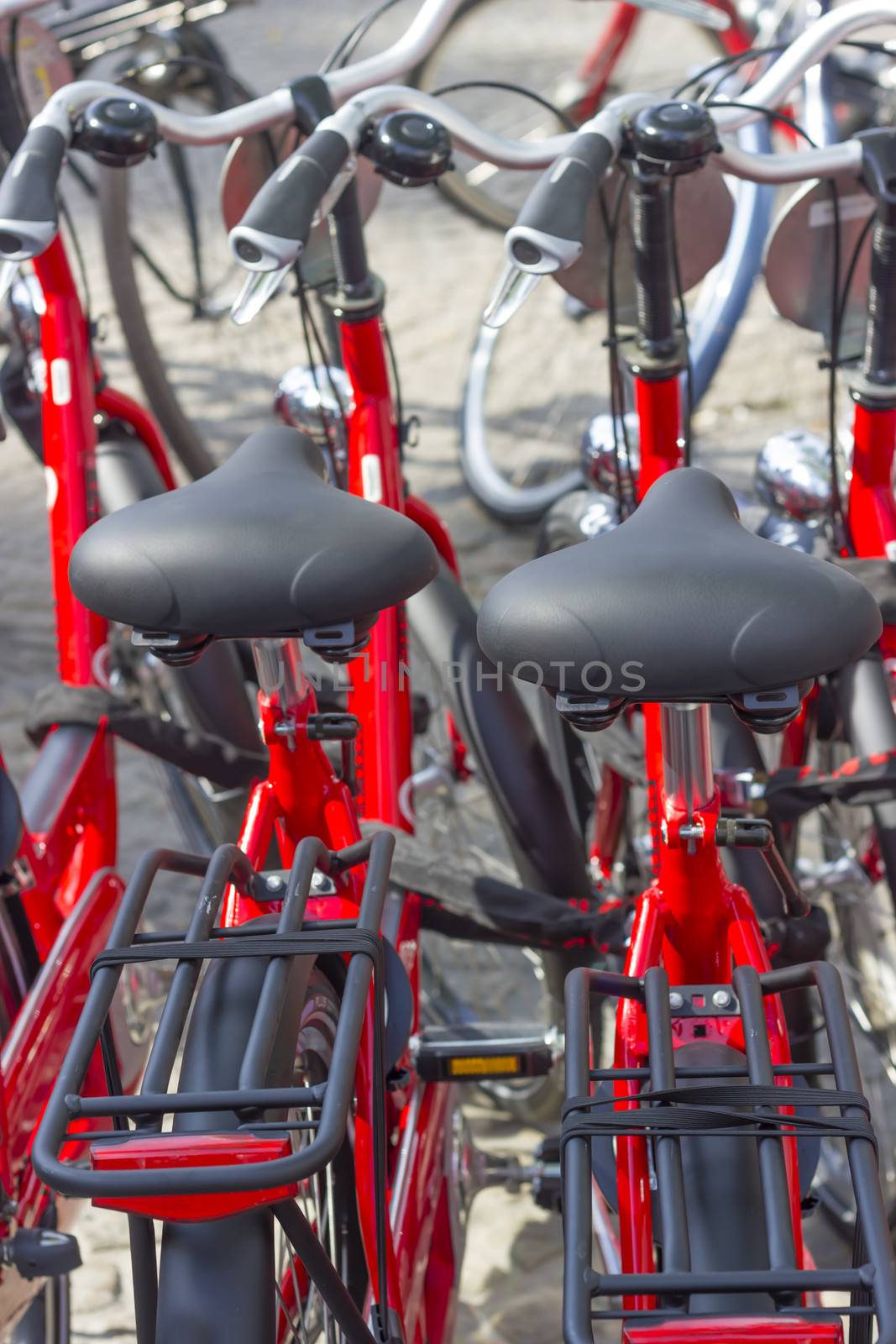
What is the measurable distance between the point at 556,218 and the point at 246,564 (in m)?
0.43

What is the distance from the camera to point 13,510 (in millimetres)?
4074

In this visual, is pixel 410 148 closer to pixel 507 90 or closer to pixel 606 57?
pixel 507 90

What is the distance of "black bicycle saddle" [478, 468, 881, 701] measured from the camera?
1.06 metres

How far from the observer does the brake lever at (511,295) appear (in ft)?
4.40

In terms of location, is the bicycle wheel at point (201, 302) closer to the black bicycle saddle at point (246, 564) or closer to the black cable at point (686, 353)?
the black cable at point (686, 353)

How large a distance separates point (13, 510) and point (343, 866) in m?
3.03

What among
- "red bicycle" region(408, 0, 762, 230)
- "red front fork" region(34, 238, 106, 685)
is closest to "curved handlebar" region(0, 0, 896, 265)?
"red front fork" region(34, 238, 106, 685)

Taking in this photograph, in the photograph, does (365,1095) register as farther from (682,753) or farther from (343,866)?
(682,753)

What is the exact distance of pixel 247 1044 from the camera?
112cm

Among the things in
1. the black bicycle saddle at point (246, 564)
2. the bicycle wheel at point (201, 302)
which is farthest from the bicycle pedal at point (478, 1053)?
the bicycle wheel at point (201, 302)

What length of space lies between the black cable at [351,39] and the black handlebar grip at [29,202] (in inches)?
17.4

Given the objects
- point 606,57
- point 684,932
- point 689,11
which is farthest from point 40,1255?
point 606,57

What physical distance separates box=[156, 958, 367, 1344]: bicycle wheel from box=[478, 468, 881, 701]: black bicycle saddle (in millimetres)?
337

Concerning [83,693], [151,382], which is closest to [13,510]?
[151,382]
